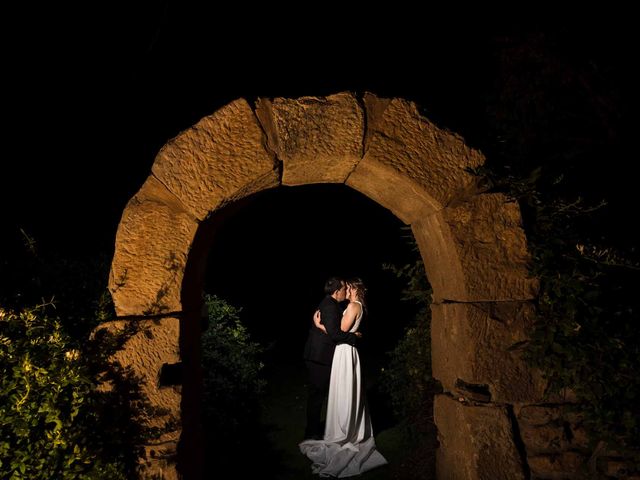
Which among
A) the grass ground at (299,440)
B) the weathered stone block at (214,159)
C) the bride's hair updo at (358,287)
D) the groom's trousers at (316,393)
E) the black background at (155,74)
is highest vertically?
the black background at (155,74)

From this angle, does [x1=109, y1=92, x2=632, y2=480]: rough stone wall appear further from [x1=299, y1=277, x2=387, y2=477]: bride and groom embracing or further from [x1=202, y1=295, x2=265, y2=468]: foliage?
[x1=202, y1=295, x2=265, y2=468]: foliage

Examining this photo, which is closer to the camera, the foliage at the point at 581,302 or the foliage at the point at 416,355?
the foliage at the point at 581,302

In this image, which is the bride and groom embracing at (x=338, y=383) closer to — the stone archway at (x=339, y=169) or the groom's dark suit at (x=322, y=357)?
the groom's dark suit at (x=322, y=357)

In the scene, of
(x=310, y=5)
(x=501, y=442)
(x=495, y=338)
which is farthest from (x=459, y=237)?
(x=310, y=5)

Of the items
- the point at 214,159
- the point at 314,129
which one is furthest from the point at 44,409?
the point at 314,129

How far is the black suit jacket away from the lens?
14.9ft

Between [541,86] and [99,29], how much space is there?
479cm

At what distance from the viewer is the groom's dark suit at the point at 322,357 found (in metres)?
4.57

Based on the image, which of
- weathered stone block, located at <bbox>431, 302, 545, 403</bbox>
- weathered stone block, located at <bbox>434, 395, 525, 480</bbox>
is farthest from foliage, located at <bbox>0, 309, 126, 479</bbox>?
weathered stone block, located at <bbox>431, 302, 545, 403</bbox>

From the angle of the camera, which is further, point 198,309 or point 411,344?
point 411,344

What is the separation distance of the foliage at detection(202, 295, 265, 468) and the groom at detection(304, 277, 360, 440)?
0.72m

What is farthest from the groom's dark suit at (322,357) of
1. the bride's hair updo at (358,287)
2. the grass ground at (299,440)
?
the grass ground at (299,440)

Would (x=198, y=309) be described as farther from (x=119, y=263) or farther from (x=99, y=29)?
(x=99, y=29)

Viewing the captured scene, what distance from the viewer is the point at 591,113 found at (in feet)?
14.5
